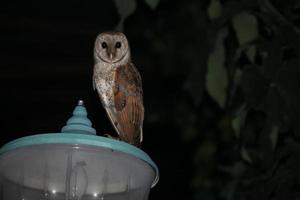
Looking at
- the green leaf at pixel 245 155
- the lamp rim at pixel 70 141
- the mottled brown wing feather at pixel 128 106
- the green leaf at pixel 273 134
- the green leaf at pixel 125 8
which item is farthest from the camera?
the green leaf at pixel 245 155

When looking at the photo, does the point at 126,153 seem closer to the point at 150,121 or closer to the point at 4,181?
the point at 4,181

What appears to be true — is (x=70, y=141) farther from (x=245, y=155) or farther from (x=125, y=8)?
(x=245, y=155)

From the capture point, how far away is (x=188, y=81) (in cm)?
346

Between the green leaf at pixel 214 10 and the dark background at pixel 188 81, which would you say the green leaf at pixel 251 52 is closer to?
the dark background at pixel 188 81

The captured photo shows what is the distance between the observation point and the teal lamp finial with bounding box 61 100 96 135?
205 cm

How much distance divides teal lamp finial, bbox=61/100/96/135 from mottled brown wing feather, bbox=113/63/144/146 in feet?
0.75

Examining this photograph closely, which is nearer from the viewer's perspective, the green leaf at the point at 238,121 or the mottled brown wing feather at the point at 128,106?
the mottled brown wing feather at the point at 128,106

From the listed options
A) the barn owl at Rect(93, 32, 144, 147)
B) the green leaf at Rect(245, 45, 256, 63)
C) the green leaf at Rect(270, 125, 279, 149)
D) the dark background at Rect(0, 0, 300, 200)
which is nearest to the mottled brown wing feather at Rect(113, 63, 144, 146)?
the barn owl at Rect(93, 32, 144, 147)

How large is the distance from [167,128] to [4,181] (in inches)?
128

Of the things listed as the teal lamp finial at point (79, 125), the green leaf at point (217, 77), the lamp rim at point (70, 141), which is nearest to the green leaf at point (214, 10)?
the green leaf at point (217, 77)

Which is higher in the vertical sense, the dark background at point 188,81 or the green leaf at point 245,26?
the green leaf at point 245,26

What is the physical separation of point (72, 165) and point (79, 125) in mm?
108

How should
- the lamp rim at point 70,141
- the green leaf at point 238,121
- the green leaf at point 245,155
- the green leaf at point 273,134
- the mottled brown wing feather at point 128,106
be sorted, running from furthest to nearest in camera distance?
the green leaf at point 245,155 < the green leaf at point 238,121 < the green leaf at point 273,134 < the mottled brown wing feather at point 128,106 < the lamp rim at point 70,141

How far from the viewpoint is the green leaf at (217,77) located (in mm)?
3250
